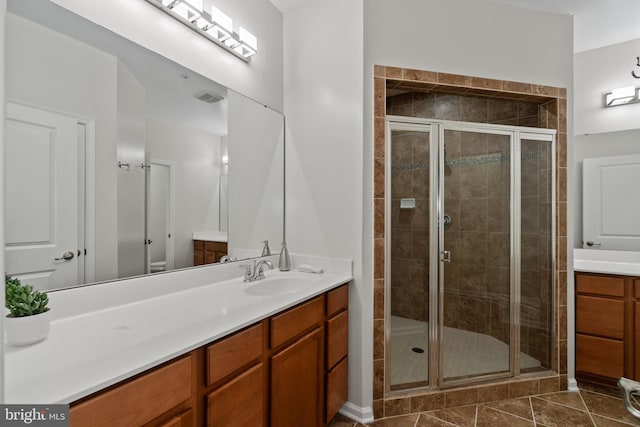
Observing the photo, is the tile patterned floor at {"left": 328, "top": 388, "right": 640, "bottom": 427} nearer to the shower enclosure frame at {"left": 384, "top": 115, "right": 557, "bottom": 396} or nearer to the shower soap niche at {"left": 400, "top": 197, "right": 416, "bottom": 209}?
the shower enclosure frame at {"left": 384, "top": 115, "right": 557, "bottom": 396}

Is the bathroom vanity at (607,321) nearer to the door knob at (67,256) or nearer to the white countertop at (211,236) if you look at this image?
the white countertop at (211,236)

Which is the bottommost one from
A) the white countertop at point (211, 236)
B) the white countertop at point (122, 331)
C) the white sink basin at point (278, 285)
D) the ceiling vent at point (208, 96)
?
the white sink basin at point (278, 285)

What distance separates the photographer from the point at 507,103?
101 inches

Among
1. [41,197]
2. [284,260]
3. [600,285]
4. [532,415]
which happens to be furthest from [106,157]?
[600,285]

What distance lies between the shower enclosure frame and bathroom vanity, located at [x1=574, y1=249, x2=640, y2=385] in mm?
Answer: 235

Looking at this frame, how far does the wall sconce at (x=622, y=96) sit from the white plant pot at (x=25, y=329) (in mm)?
3931

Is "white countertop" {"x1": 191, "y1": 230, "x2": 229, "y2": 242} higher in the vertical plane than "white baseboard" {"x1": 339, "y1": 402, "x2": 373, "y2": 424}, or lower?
higher

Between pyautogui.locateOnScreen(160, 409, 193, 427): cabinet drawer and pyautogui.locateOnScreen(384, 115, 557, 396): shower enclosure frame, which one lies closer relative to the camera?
pyautogui.locateOnScreen(160, 409, 193, 427): cabinet drawer

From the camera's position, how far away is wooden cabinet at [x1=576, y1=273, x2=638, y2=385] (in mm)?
2137

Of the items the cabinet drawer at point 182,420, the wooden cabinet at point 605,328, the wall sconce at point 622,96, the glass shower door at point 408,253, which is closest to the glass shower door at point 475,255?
the glass shower door at point 408,253

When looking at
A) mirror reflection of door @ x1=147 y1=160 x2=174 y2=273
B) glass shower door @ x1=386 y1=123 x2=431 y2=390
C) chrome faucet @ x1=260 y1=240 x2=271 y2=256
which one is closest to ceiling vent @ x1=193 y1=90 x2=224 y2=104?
mirror reflection of door @ x1=147 y1=160 x2=174 y2=273

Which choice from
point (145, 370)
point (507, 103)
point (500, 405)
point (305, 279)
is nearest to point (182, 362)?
point (145, 370)

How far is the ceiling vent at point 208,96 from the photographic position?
172cm

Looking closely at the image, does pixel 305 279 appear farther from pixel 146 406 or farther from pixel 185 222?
→ pixel 146 406
